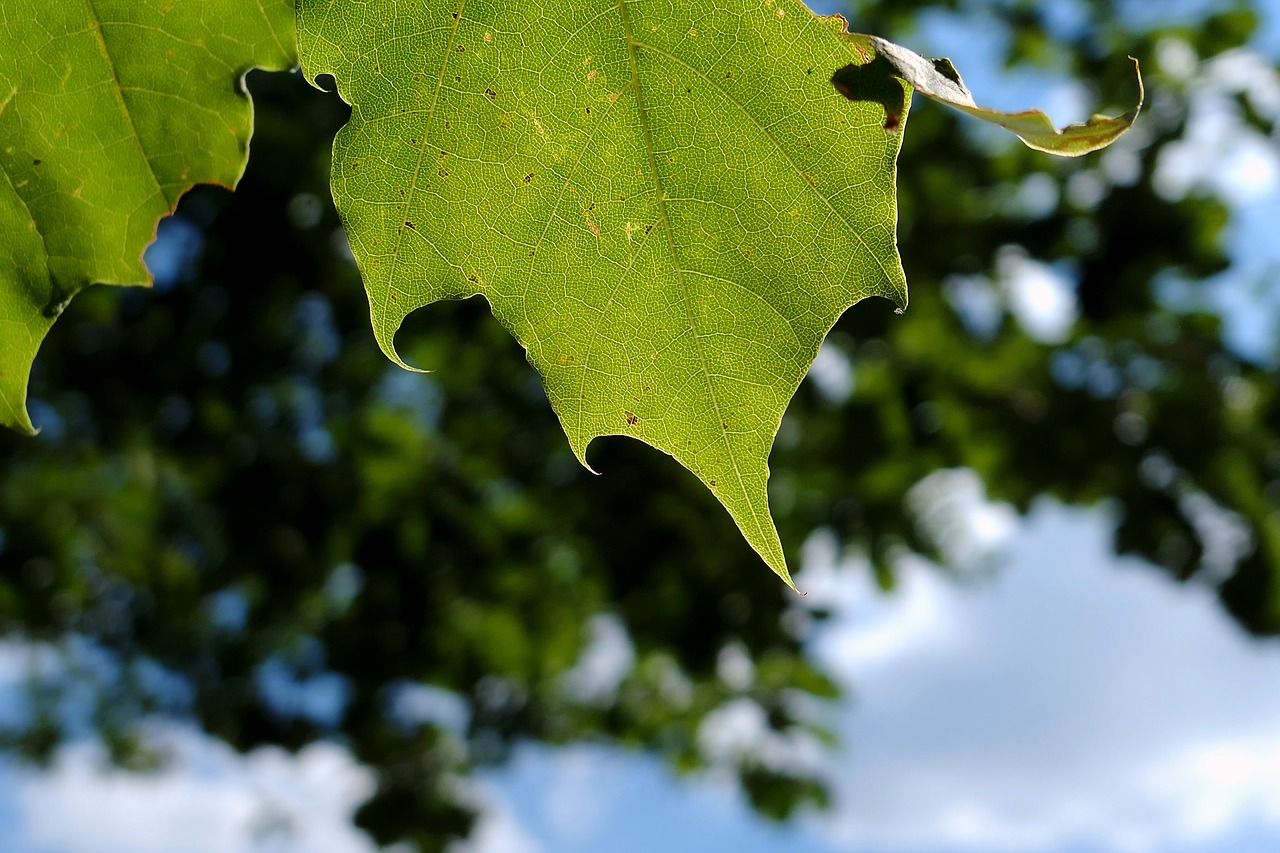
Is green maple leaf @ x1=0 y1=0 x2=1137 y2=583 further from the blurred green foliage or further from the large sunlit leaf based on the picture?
the blurred green foliage

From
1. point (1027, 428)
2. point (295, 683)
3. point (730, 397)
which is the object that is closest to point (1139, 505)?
point (1027, 428)

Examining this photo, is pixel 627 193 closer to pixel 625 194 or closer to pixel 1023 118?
pixel 625 194

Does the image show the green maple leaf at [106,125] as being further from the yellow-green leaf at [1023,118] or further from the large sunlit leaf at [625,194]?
the yellow-green leaf at [1023,118]

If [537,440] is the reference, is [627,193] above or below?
below

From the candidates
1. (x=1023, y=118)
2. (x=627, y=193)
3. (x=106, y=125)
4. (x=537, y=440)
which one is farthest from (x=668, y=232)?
(x=537, y=440)

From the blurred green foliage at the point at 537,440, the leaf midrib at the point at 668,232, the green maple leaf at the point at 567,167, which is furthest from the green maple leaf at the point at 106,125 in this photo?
the blurred green foliage at the point at 537,440

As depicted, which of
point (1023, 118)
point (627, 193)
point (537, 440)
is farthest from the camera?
point (537, 440)

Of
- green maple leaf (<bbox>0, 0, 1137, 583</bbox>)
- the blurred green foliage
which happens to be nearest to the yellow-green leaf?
green maple leaf (<bbox>0, 0, 1137, 583</bbox>)
